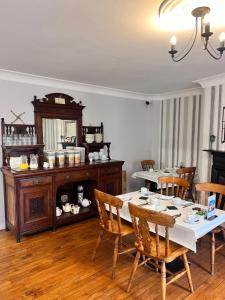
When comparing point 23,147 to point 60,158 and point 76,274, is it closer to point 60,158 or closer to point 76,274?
point 60,158

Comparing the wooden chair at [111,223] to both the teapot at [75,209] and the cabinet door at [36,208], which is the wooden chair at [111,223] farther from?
the teapot at [75,209]

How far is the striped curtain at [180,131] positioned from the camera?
14.7 ft

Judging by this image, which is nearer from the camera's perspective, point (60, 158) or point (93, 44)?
point (93, 44)

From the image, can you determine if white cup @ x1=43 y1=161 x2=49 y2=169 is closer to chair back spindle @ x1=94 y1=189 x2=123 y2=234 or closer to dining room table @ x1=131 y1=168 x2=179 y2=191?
chair back spindle @ x1=94 y1=189 x2=123 y2=234

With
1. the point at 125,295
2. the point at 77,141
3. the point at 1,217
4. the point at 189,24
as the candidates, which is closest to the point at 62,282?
the point at 125,295

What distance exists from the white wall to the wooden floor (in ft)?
3.33

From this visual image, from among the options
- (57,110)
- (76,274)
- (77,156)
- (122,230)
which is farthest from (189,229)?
(57,110)

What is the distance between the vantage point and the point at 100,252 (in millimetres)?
2766

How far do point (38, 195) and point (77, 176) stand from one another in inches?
25.8

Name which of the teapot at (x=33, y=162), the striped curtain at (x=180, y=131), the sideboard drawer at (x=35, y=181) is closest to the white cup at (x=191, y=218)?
the sideboard drawer at (x=35, y=181)

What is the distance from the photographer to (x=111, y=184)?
392 cm

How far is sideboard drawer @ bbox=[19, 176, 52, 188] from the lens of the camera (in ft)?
9.71

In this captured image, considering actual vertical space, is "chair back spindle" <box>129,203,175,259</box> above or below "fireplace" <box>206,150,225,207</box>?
below

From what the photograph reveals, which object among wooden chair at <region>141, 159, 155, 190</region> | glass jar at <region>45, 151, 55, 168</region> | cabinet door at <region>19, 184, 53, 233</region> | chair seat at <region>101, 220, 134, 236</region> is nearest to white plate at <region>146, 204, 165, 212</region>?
chair seat at <region>101, 220, 134, 236</region>
